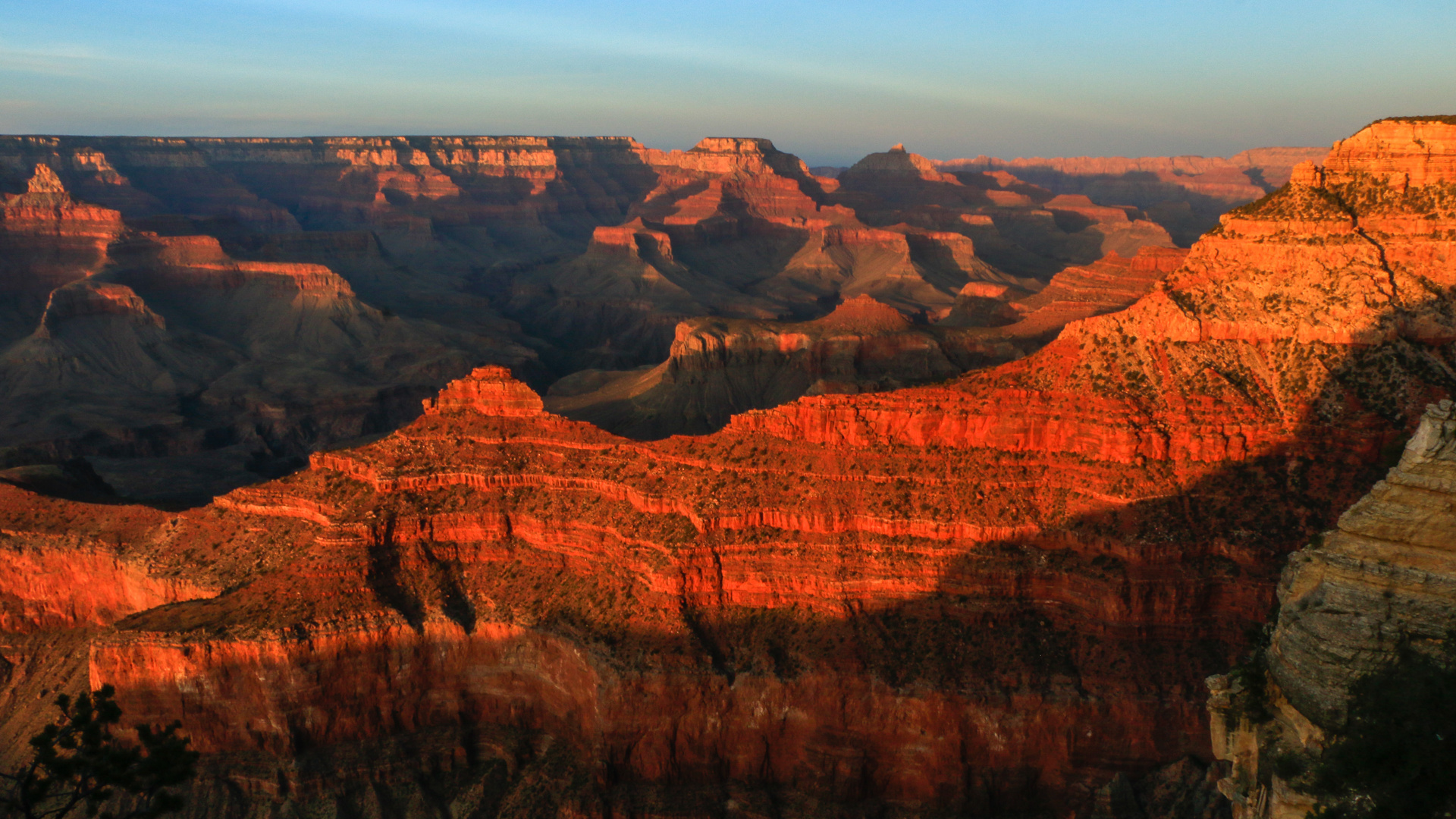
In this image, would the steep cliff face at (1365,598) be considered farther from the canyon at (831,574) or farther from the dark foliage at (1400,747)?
the canyon at (831,574)

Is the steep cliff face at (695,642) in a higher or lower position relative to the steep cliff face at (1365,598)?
lower

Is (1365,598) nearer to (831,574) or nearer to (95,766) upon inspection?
(831,574)

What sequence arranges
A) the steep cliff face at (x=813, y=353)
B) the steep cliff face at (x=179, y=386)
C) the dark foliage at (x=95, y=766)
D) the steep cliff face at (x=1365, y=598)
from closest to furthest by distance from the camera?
1. the steep cliff face at (x=1365, y=598)
2. the dark foliage at (x=95, y=766)
3. the steep cliff face at (x=813, y=353)
4. the steep cliff face at (x=179, y=386)

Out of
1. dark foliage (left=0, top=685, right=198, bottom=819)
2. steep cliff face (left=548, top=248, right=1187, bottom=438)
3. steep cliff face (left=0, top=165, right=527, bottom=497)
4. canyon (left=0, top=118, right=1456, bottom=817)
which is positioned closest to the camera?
dark foliage (left=0, top=685, right=198, bottom=819)

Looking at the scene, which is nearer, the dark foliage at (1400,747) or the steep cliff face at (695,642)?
the dark foliage at (1400,747)

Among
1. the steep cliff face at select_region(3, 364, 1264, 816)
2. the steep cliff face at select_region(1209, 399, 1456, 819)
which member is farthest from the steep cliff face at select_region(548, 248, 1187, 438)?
the steep cliff face at select_region(1209, 399, 1456, 819)

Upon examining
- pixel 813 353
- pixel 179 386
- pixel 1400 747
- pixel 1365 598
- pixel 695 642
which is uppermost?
pixel 1365 598

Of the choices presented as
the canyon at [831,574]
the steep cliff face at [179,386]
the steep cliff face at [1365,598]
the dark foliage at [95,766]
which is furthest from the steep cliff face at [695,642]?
the steep cliff face at [179,386]

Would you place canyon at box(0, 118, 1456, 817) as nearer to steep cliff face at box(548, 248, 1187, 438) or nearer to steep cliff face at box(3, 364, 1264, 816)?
steep cliff face at box(3, 364, 1264, 816)

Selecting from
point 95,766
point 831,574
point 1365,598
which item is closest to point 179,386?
point 831,574
